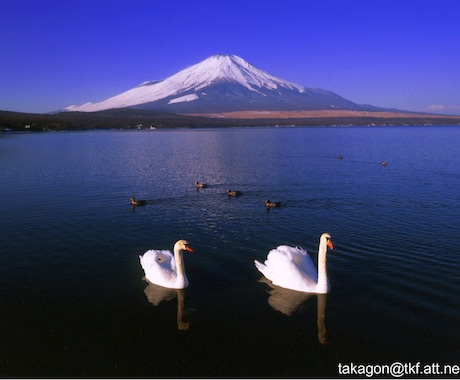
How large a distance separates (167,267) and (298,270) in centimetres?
378

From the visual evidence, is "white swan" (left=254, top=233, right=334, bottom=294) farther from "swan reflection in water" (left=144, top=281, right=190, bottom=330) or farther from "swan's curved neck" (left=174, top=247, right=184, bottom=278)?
"swan reflection in water" (left=144, top=281, right=190, bottom=330)

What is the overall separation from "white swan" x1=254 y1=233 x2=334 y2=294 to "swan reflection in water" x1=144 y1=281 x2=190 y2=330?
2.55 m

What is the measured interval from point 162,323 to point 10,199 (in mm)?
17395

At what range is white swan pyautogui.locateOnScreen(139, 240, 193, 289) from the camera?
11.4m

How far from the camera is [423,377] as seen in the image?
7.92 metres

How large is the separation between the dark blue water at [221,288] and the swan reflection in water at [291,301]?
46 mm

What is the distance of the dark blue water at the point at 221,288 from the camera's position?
27.8ft

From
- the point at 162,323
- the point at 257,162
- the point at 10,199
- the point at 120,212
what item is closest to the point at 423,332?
the point at 162,323

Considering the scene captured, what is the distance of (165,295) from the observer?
36.8 feet

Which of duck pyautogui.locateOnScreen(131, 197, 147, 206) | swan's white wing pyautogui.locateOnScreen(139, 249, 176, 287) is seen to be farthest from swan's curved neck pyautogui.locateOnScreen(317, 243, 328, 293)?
duck pyautogui.locateOnScreen(131, 197, 147, 206)

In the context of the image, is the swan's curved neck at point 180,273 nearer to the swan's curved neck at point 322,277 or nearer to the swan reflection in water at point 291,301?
the swan reflection in water at point 291,301

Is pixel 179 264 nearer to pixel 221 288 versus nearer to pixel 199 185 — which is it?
pixel 221 288

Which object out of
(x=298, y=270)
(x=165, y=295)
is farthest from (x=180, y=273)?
(x=298, y=270)

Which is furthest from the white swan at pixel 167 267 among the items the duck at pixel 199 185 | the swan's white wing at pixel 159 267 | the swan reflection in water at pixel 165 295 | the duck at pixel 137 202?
the duck at pixel 199 185
